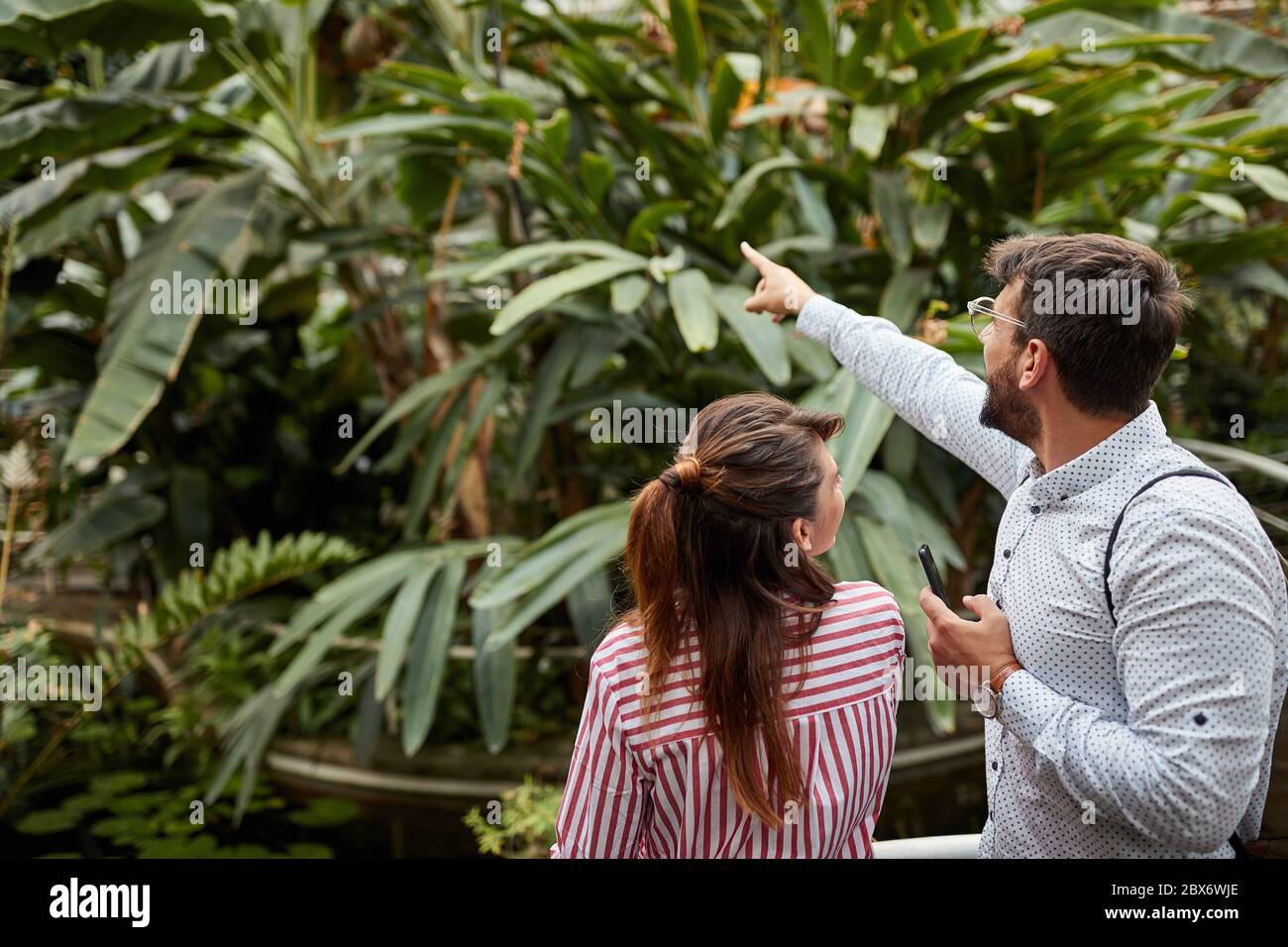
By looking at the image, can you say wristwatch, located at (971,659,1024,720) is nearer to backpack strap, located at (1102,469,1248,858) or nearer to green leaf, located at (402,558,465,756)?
backpack strap, located at (1102,469,1248,858)

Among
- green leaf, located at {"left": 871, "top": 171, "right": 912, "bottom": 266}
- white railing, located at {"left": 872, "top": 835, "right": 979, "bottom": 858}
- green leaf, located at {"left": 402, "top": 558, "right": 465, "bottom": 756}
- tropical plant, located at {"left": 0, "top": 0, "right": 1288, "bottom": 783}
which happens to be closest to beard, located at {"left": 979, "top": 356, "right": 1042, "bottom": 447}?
white railing, located at {"left": 872, "top": 835, "right": 979, "bottom": 858}

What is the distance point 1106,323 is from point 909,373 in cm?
30

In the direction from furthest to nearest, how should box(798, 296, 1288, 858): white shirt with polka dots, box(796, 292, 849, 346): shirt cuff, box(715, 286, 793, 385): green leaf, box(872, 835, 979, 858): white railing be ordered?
box(715, 286, 793, 385): green leaf, box(796, 292, 849, 346): shirt cuff, box(872, 835, 979, 858): white railing, box(798, 296, 1288, 858): white shirt with polka dots

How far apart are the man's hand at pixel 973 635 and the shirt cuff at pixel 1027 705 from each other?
0.07ft

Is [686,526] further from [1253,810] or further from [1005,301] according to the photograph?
[1253,810]

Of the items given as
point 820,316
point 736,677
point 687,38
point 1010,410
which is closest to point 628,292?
point 687,38

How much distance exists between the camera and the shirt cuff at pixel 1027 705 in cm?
76

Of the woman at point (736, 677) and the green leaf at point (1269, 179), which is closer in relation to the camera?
the woman at point (736, 677)

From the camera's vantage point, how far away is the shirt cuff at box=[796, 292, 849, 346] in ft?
3.65

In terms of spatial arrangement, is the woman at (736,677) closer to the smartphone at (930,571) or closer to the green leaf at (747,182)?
the smartphone at (930,571)

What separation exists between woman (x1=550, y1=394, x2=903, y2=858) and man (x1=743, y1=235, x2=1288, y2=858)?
0.30ft

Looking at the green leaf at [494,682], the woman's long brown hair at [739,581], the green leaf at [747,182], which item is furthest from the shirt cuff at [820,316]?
the green leaf at [494,682]

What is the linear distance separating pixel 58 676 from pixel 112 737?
44.5 inches

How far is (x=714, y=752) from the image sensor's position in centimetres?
78
